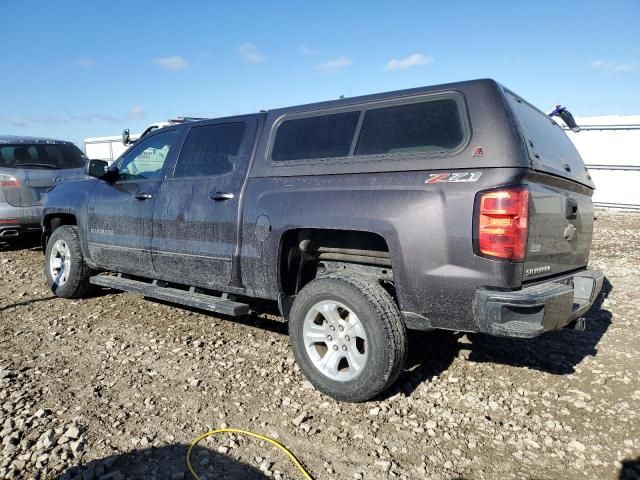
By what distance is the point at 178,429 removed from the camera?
289 centimetres

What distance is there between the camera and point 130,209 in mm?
4777

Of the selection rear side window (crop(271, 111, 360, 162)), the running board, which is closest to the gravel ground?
the running board

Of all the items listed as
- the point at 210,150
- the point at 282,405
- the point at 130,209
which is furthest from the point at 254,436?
the point at 130,209

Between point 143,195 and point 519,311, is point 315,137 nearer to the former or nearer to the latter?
point 519,311

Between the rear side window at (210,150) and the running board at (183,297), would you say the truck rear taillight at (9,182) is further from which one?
the rear side window at (210,150)

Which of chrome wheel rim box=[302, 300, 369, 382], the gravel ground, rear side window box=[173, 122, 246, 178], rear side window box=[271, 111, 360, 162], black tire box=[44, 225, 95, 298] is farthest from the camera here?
black tire box=[44, 225, 95, 298]

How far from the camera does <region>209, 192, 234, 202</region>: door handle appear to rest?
3.90 meters

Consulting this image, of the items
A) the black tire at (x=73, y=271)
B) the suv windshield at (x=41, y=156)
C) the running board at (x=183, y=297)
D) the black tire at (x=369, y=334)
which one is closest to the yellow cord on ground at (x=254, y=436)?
the black tire at (x=369, y=334)

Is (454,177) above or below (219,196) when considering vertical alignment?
above

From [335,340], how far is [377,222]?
0.89 metres

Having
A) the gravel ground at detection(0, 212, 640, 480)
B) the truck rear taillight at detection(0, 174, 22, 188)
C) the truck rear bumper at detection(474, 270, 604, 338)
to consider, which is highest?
the truck rear taillight at detection(0, 174, 22, 188)

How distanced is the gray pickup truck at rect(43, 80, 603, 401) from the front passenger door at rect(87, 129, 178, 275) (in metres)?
0.06

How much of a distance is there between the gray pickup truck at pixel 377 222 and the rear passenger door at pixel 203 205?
15 mm

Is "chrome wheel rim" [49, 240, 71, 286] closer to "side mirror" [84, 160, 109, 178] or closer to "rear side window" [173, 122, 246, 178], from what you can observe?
"side mirror" [84, 160, 109, 178]
